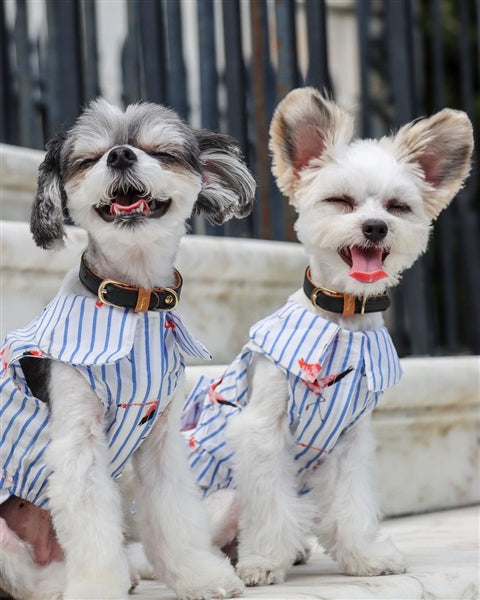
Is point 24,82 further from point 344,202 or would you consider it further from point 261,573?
point 261,573

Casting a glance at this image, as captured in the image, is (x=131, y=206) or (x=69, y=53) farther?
(x=69, y=53)

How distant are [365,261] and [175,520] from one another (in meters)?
0.88

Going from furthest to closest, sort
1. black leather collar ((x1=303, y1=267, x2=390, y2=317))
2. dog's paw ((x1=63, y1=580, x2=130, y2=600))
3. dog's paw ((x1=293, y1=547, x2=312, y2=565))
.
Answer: dog's paw ((x1=293, y1=547, x2=312, y2=565)) < black leather collar ((x1=303, y1=267, x2=390, y2=317)) < dog's paw ((x1=63, y1=580, x2=130, y2=600))

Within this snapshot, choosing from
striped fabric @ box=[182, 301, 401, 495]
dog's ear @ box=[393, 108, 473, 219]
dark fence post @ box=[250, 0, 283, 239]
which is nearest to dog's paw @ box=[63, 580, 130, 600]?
striped fabric @ box=[182, 301, 401, 495]

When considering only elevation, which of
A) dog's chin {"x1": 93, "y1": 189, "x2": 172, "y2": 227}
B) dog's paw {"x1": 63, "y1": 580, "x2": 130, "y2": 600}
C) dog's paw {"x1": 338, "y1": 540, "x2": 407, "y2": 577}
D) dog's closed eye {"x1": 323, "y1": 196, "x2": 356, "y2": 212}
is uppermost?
dog's chin {"x1": 93, "y1": 189, "x2": 172, "y2": 227}

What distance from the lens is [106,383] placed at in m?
2.42

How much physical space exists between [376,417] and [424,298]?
104 cm

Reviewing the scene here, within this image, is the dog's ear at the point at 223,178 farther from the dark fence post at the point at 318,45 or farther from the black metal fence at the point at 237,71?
the dark fence post at the point at 318,45

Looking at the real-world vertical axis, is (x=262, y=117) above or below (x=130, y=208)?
above

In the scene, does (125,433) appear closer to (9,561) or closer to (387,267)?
(9,561)

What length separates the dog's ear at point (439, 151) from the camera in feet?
10.1

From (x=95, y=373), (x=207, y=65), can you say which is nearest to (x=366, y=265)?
(x=95, y=373)

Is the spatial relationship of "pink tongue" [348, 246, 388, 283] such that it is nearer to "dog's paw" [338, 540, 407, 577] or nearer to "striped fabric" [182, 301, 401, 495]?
"striped fabric" [182, 301, 401, 495]

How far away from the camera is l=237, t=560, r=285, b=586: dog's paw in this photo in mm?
2697
